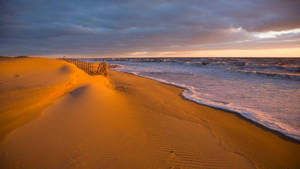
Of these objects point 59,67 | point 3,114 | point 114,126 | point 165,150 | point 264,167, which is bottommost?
point 264,167

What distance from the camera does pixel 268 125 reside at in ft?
14.5

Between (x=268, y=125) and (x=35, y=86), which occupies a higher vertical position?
(x=35, y=86)

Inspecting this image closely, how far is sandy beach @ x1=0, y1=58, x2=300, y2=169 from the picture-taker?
253 cm

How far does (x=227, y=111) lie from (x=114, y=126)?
439 centimetres

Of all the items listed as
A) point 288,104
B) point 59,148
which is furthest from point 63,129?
point 288,104

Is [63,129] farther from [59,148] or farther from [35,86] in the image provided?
[35,86]

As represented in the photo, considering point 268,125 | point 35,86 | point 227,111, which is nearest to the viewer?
point 35,86

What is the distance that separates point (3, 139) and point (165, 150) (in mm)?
3133

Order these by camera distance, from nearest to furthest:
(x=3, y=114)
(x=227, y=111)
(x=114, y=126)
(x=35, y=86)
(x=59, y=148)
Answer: (x=59, y=148)
(x=3, y=114)
(x=114, y=126)
(x=35, y=86)
(x=227, y=111)

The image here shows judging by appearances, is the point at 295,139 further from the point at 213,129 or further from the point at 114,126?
the point at 114,126

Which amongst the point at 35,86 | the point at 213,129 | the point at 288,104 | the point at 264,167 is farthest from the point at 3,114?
the point at 288,104

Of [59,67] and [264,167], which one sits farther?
[59,67]

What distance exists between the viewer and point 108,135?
125 inches

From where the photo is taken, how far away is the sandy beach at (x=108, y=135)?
99.6 inches
